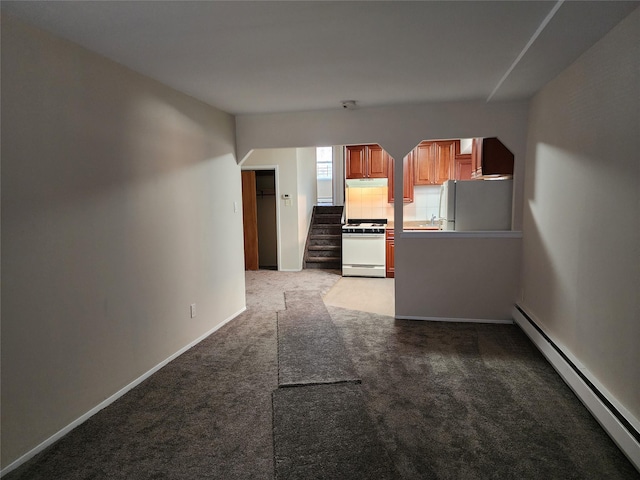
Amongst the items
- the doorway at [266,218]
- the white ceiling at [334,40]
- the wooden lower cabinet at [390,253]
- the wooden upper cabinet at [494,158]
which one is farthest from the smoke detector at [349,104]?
the doorway at [266,218]

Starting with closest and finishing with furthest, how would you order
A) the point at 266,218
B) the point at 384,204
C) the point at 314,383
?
the point at 314,383 < the point at 384,204 < the point at 266,218

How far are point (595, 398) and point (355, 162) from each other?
16.9 ft

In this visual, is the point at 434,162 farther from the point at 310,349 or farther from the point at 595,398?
the point at 595,398

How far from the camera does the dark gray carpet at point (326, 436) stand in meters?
1.93

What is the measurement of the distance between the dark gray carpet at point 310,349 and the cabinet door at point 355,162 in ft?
9.05

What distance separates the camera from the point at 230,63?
271 cm

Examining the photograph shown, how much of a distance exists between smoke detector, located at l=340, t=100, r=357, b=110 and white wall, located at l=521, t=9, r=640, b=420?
1668 mm

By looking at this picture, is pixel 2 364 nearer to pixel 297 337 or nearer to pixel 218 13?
pixel 218 13

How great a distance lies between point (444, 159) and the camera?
6.47 metres

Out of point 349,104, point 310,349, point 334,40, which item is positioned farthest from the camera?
point 349,104

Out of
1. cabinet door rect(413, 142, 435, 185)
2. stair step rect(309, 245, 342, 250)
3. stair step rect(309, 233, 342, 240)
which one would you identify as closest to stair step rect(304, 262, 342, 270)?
stair step rect(309, 245, 342, 250)

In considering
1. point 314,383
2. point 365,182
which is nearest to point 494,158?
point 365,182

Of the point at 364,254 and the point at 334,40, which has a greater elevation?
the point at 334,40

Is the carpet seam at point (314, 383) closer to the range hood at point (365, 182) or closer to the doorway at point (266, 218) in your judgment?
the range hood at point (365, 182)
